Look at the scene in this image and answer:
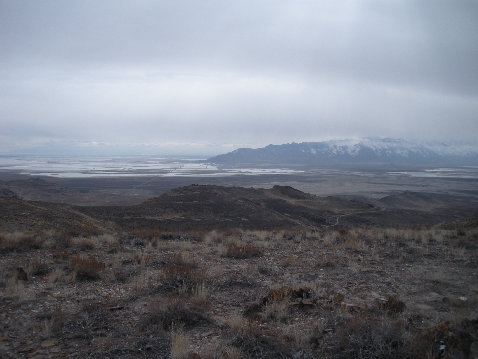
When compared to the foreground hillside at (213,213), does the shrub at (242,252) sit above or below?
above

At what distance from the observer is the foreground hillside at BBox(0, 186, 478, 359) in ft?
13.1

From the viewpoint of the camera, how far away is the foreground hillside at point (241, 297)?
399cm

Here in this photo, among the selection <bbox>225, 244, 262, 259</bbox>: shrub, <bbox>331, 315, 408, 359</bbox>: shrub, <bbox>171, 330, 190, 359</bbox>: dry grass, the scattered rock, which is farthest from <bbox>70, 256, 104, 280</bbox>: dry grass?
<bbox>331, 315, 408, 359</bbox>: shrub

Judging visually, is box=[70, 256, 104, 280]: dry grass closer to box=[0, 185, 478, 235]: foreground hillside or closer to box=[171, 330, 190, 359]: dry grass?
box=[171, 330, 190, 359]: dry grass

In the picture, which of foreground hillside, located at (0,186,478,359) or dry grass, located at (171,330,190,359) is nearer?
dry grass, located at (171,330,190,359)

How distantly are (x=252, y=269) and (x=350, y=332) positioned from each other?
4.20 m

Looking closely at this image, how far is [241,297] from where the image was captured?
6137 mm

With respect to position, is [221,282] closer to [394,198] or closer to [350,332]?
[350,332]

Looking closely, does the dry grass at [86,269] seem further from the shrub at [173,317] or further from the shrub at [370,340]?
the shrub at [370,340]

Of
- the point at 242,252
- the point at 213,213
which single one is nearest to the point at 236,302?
the point at 242,252

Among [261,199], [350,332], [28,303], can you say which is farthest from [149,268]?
[261,199]

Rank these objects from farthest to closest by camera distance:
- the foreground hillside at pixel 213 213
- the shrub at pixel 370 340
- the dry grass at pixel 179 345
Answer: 1. the foreground hillside at pixel 213 213
2. the dry grass at pixel 179 345
3. the shrub at pixel 370 340

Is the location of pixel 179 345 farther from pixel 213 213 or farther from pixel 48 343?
pixel 213 213

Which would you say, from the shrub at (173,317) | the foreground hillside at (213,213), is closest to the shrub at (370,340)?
the shrub at (173,317)
